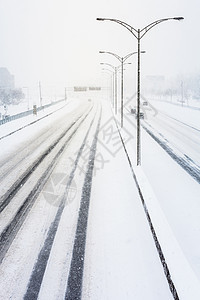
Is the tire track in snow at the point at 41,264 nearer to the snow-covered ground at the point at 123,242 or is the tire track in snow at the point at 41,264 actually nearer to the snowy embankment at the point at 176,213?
the snow-covered ground at the point at 123,242

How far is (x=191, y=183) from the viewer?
15141mm

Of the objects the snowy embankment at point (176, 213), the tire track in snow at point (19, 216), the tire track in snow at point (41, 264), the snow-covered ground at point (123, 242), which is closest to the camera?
the tire track in snow at point (41, 264)

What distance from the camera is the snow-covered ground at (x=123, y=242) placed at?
7141 millimetres

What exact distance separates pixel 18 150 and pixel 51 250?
15180mm

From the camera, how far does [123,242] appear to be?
30.4 feet

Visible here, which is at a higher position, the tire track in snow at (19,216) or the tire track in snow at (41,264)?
the tire track in snow at (19,216)

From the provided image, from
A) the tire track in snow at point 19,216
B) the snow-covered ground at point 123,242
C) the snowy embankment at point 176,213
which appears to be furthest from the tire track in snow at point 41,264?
the snowy embankment at point 176,213

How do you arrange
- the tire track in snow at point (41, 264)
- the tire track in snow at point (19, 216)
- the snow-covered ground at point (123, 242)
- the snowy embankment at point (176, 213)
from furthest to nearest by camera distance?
1. the tire track in snow at point (19, 216)
2. the snowy embankment at point (176, 213)
3. the snow-covered ground at point (123, 242)
4. the tire track in snow at point (41, 264)

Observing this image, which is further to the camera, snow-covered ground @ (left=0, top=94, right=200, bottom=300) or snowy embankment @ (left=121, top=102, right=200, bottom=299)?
snowy embankment @ (left=121, top=102, right=200, bottom=299)

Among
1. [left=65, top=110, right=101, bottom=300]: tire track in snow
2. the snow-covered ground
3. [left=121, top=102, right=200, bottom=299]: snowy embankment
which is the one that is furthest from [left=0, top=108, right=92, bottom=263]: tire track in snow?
[left=121, top=102, right=200, bottom=299]: snowy embankment

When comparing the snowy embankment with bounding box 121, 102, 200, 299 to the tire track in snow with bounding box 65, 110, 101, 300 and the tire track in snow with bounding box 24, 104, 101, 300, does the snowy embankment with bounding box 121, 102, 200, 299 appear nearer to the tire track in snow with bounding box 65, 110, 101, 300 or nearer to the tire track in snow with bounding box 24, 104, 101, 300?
the tire track in snow with bounding box 65, 110, 101, 300

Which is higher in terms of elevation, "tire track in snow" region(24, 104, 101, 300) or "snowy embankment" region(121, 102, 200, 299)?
"snowy embankment" region(121, 102, 200, 299)

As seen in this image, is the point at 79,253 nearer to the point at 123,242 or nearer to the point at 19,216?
the point at 123,242

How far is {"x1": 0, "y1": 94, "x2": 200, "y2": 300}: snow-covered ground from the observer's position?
23.4 ft
